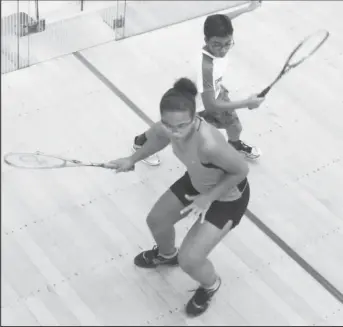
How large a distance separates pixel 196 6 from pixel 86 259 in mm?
2872

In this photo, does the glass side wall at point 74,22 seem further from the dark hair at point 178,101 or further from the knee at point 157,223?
the dark hair at point 178,101

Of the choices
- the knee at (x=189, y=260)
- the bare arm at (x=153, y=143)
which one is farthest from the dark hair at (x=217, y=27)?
the knee at (x=189, y=260)

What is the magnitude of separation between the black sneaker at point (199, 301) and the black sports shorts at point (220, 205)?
412 mm

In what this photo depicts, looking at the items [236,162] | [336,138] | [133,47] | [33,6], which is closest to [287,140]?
[336,138]

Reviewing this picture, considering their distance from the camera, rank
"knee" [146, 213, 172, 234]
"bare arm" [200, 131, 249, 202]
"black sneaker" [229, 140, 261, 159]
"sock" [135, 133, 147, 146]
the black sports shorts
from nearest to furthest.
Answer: "bare arm" [200, 131, 249, 202] → the black sports shorts → "knee" [146, 213, 172, 234] → "sock" [135, 133, 147, 146] → "black sneaker" [229, 140, 261, 159]

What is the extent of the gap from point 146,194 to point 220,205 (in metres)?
0.98

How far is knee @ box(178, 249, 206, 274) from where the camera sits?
3.19m

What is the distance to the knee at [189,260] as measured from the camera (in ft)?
10.5

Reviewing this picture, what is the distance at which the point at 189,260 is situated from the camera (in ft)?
10.5

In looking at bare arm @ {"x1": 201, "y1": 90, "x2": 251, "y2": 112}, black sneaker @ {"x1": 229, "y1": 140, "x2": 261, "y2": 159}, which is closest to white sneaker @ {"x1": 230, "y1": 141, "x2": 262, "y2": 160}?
black sneaker @ {"x1": 229, "y1": 140, "x2": 261, "y2": 159}

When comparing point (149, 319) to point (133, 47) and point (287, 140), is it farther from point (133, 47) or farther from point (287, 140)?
point (133, 47)

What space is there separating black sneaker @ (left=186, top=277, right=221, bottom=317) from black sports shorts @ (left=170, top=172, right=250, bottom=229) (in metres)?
0.41

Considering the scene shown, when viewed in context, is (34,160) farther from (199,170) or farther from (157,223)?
(199,170)

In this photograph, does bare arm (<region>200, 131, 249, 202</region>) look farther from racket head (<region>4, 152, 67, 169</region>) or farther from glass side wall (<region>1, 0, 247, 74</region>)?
glass side wall (<region>1, 0, 247, 74</region>)
